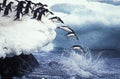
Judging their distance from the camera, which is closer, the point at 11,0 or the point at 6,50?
the point at 6,50

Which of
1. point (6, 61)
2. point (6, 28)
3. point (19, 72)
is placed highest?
point (6, 28)

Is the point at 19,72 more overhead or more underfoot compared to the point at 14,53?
more underfoot

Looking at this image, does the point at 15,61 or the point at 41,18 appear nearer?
the point at 15,61

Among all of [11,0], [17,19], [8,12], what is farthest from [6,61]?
[11,0]

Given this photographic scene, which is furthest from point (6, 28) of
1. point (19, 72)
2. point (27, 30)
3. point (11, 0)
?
point (11, 0)

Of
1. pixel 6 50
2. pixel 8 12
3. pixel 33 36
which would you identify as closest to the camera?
pixel 6 50

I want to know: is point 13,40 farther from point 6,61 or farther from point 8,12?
point 8,12

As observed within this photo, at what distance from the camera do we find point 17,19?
2209 centimetres

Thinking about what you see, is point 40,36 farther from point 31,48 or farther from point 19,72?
point 19,72

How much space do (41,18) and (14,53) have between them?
192 inches

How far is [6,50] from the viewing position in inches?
733

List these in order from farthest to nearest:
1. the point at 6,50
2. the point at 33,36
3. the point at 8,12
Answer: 1. the point at 8,12
2. the point at 33,36
3. the point at 6,50

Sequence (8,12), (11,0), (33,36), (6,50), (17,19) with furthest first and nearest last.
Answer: (11,0)
(8,12)
(17,19)
(33,36)
(6,50)

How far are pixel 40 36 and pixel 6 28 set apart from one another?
134 centimetres
